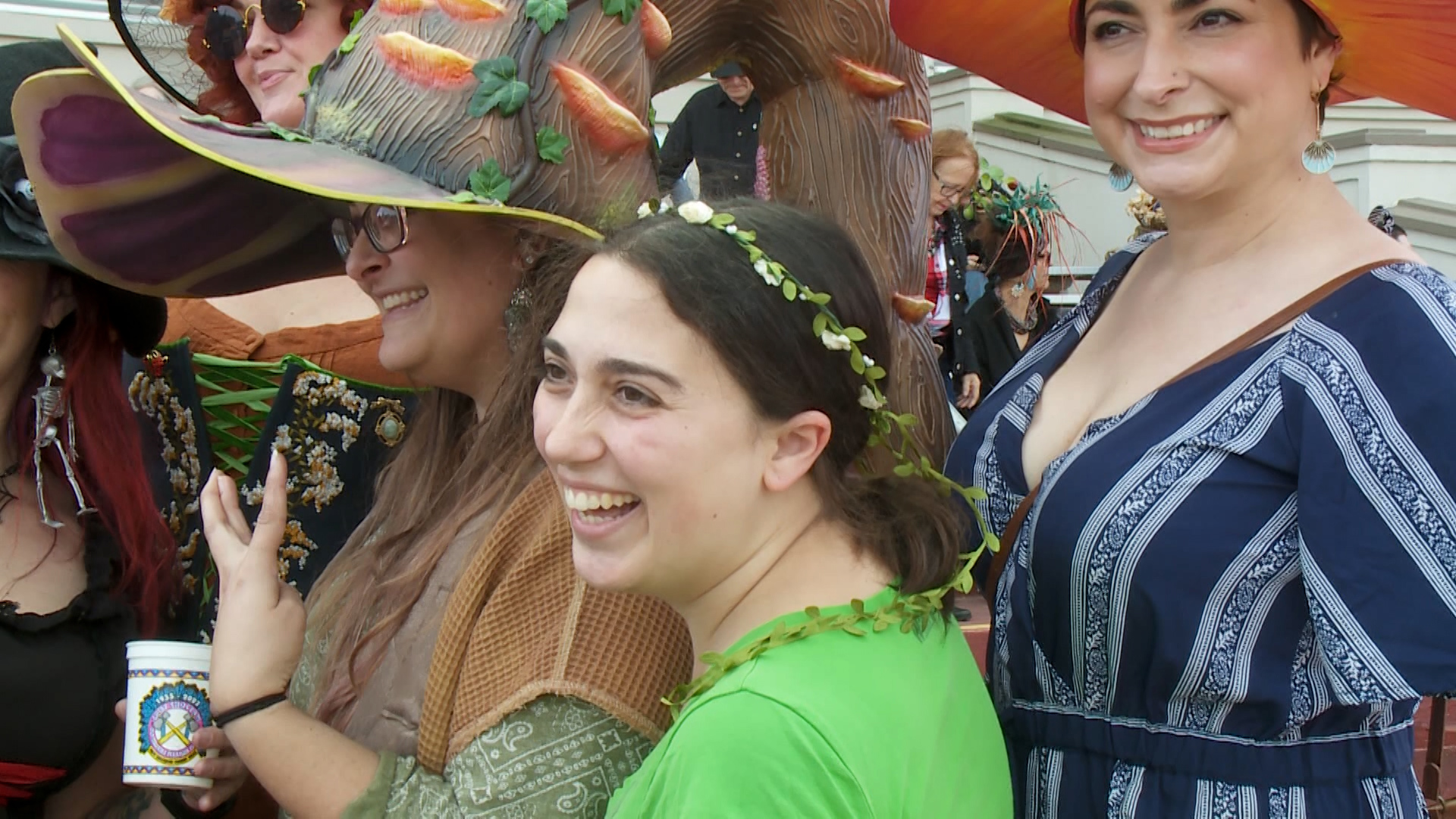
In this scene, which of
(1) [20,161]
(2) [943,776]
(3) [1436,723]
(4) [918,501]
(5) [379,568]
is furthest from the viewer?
(3) [1436,723]

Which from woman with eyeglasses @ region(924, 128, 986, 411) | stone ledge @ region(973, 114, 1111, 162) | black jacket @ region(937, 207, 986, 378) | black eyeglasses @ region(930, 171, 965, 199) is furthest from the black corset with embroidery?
stone ledge @ region(973, 114, 1111, 162)

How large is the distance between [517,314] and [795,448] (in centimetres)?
55

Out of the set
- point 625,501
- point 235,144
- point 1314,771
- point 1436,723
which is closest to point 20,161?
point 235,144

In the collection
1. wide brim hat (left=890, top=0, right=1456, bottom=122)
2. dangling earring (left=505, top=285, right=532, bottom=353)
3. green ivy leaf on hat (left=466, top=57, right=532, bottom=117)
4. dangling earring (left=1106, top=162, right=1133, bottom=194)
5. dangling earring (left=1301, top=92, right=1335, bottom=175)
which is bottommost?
dangling earring (left=505, top=285, right=532, bottom=353)

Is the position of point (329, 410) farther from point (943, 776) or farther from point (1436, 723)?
point (1436, 723)

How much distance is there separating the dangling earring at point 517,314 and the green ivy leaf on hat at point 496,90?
239 mm

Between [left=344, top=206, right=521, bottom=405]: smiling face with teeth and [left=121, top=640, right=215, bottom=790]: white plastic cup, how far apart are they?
445 mm

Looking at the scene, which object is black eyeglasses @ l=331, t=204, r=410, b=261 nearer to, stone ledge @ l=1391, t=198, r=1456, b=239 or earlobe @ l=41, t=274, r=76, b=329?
earlobe @ l=41, t=274, r=76, b=329

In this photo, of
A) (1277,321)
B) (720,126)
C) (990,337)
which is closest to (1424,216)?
(990,337)

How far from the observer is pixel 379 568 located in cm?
172

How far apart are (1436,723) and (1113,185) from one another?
1366 millimetres

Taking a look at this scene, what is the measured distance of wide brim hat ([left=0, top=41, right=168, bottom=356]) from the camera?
1830 millimetres

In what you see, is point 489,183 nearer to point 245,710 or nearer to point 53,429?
point 245,710

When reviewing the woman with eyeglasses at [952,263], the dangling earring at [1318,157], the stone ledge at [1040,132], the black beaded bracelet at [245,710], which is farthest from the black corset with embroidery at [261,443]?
the stone ledge at [1040,132]
